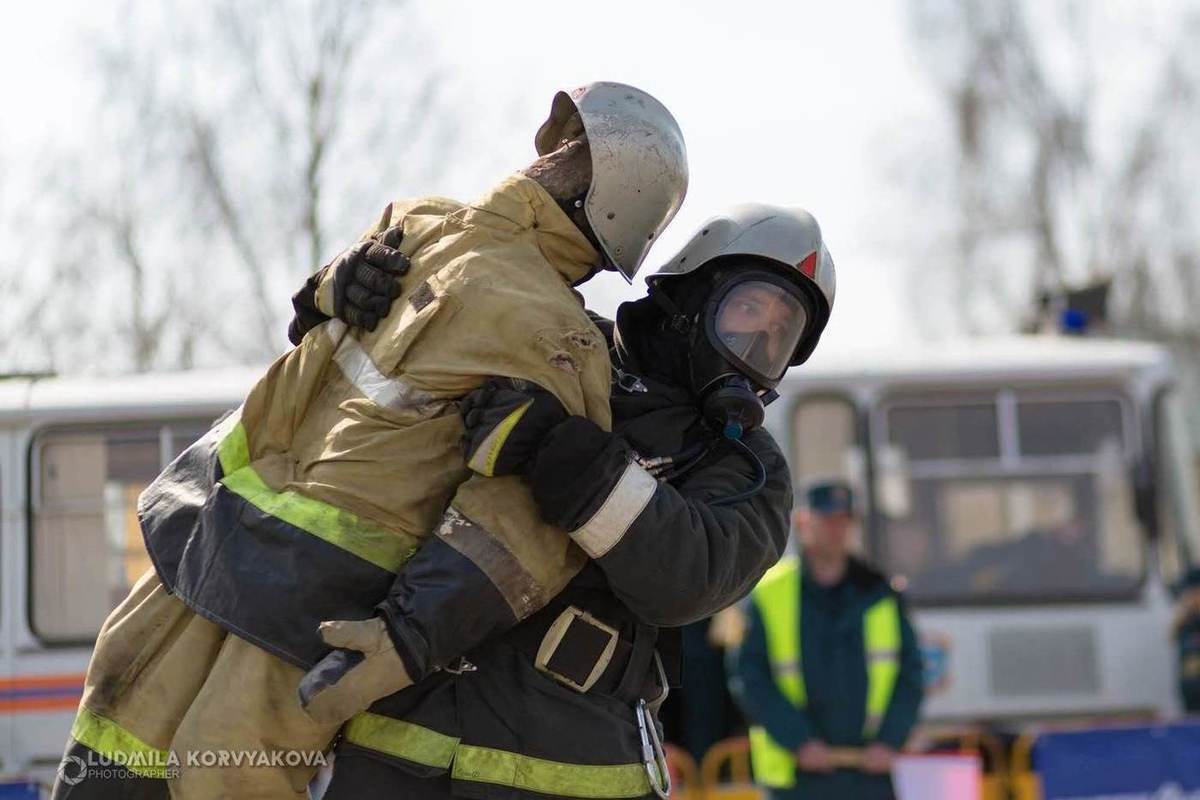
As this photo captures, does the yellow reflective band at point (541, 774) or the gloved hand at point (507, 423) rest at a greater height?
the gloved hand at point (507, 423)

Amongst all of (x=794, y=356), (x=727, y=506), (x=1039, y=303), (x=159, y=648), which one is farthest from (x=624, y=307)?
(x=1039, y=303)

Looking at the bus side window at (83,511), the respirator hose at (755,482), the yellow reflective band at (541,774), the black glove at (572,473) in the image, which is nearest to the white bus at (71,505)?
the bus side window at (83,511)

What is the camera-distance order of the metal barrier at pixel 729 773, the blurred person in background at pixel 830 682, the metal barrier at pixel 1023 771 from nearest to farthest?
the blurred person in background at pixel 830 682 → the metal barrier at pixel 729 773 → the metal barrier at pixel 1023 771

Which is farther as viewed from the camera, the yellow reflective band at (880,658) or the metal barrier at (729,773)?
the metal barrier at (729,773)

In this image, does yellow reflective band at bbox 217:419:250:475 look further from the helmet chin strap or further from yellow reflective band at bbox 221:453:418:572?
the helmet chin strap

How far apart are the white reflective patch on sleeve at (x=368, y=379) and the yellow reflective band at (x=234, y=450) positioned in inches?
7.6

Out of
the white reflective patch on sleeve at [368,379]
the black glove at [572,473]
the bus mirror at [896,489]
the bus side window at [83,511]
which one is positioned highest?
the white reflective patch on sleeve at [368,379]

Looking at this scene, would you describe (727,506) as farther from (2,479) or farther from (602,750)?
(2,479)

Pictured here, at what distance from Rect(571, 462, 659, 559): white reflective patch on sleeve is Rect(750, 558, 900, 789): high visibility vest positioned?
12.5ft

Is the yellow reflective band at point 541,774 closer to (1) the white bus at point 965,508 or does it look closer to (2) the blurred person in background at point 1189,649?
(1) the white bus at point 965,508

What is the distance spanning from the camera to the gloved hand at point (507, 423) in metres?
2.43

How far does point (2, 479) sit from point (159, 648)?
281 inches

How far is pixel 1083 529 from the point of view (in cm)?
912

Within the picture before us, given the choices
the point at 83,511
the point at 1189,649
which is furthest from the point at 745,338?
the point at 83,511
